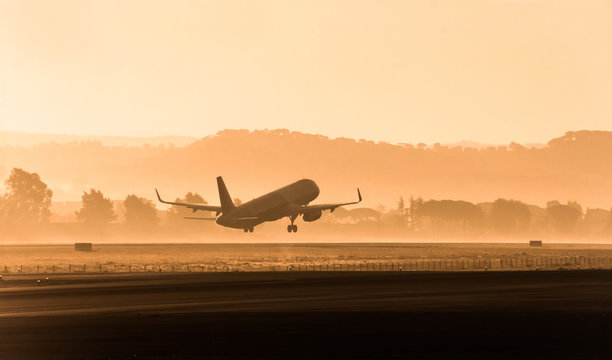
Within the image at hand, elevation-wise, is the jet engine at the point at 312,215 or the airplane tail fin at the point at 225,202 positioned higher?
the airplane tail fin at the point at 225,202

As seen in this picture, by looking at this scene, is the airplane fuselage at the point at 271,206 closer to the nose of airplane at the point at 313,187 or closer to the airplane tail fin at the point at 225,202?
the nose of airplane at the point at 313,187

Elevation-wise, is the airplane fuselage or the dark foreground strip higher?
the airplane fuselage

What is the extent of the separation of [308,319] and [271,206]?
105 metres

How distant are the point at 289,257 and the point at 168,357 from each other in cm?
12914

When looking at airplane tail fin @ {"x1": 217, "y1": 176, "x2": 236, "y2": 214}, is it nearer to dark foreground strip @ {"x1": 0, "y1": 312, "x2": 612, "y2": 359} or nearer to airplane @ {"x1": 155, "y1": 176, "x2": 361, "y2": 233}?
airplane @ {"x1": 155, "y1": 176, "x2": 361, "y2": 233}

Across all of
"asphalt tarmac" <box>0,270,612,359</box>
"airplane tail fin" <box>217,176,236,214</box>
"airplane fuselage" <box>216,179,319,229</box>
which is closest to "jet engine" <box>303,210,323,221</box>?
"airplane fuselage" <box>216,179,319,229</box>

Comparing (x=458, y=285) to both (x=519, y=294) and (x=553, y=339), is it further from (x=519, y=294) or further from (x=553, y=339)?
(x=553, y=339)

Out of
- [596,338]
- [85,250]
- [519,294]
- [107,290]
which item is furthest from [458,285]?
[85,250]

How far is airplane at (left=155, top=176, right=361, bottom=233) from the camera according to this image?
6127 inches

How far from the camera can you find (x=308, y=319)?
55031mm

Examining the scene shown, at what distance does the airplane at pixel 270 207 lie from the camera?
156 meters

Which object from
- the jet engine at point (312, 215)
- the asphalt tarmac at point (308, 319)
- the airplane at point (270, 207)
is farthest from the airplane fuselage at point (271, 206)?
the asphalt tarmac at point (308, 319)

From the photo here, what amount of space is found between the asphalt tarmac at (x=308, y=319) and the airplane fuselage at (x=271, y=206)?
2506 inches

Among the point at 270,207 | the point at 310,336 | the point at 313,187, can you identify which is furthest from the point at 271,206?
the point at 310,336
